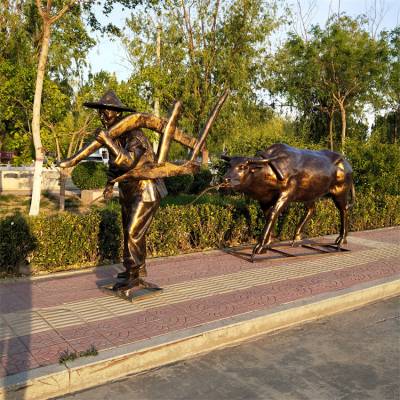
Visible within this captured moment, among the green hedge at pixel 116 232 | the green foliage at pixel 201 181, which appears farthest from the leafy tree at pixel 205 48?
the green hedge at pixel 116 232

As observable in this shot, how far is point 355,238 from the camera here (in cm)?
1007

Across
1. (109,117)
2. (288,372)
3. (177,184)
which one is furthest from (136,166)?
(177,184)

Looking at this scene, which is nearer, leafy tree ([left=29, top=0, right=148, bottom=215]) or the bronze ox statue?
the bronze ox statue

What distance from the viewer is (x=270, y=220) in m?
7.43

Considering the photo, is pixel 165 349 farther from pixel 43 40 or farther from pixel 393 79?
pixel 393 79

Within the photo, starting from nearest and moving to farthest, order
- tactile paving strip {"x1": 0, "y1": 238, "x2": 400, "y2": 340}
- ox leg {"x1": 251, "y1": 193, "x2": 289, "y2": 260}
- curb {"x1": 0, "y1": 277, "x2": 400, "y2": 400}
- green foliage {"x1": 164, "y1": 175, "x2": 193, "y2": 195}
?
1. curb {"x1": 0, "y1": 277, "x2": 400, "y2": 400}
2. tactile paving strip {"x1": 0, "y1": 238, "x2": 400, "y2": 340}
3. ox leg {"x1": 251, "y1": 193, "x2": 289, "y2": 260}
4. green foliage {"x1": 164, "y1": 175, "x2": 193, "y2": 195}

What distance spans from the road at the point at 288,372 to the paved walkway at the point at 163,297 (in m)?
0.51

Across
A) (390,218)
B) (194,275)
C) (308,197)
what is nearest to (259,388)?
(194,275)

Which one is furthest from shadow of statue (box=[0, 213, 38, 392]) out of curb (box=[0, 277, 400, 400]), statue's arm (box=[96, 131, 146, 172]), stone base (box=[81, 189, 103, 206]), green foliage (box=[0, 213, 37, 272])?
stone base (box=[81, 189, 103, 206])

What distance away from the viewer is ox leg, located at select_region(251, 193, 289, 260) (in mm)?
7383

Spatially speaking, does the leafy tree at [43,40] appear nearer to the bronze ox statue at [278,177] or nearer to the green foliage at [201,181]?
the bronze ox statue at [278,177]

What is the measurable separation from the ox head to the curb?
2.17 meters

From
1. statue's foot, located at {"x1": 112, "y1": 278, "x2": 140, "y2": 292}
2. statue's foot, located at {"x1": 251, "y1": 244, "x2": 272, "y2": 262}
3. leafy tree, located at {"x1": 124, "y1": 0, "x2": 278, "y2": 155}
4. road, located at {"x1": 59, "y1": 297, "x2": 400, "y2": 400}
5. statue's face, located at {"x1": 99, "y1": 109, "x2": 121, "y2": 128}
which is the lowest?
road, located at {"x1": 59, "y1": 297, "x2": 400, "y2": 400}

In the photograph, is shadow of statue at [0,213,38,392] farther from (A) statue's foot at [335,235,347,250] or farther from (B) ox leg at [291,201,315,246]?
(A) statue's foot at [335,235,347,250]
